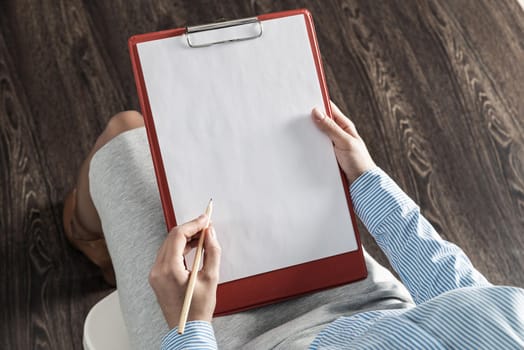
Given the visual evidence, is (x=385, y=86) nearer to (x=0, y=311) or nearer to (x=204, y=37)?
(x=204, y=37)

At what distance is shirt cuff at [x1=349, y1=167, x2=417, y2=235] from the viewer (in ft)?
2.55

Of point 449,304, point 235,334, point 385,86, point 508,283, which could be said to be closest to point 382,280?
point 235,334

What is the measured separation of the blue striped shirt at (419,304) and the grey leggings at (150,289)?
0.24ft

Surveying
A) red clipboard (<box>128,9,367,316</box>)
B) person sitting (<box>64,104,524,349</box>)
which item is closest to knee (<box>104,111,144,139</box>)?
person sitting (<box>64,104,524,349</box>)

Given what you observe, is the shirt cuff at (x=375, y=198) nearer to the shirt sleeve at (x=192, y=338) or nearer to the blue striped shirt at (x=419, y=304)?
the blue striped shirt at (x=419, y=304)

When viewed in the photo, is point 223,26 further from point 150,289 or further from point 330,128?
point 150,289

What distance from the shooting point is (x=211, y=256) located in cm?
70

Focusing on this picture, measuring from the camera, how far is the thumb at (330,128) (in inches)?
30.7

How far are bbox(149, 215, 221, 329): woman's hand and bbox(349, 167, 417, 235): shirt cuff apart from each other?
201mm

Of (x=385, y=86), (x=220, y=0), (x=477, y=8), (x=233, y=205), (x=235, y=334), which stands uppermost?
(x=220, y=0)

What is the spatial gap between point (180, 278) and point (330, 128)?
270 millimetres

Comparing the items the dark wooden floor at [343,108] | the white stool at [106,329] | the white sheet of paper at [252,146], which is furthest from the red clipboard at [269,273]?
the dark wooden floor at [343,108]

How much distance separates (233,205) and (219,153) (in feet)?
0.22

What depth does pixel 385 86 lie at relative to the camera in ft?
4.80
